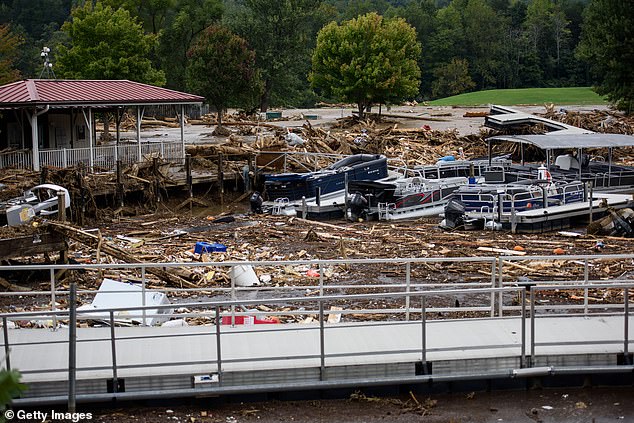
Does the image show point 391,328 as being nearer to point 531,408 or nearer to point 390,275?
point 531,408

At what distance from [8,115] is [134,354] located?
29278 mm

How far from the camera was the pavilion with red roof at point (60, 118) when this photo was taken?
3653 cm

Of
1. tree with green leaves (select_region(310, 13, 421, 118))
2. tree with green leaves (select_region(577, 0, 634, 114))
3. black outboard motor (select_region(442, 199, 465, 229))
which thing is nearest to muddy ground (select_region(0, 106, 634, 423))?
black outboard motor (select_region(442, 199, 465, 229))

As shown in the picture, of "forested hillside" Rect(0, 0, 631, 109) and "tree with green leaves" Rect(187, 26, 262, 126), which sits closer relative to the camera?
"tree with green leaves" Rect(187, 26, 262, 126)

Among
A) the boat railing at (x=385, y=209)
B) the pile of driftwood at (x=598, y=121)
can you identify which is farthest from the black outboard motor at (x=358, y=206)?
the pile of driftwood at (x=598, y=121)

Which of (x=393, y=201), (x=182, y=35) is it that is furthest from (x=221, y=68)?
(x=182, y=35)

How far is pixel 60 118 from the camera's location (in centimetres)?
4103

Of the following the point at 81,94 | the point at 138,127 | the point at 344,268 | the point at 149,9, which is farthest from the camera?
the point at 149,9

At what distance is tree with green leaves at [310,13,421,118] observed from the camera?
61.2m

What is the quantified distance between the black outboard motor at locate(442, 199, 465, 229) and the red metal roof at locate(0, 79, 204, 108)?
1591 cm

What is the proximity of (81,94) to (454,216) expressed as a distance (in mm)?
17356

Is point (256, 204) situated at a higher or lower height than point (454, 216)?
lower

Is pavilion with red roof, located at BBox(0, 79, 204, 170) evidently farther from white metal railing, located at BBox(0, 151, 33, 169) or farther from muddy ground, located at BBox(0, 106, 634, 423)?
muddy ground, located at BBox(0, 106, 634, 423)

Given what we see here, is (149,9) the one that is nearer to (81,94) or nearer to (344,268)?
(81,94)
